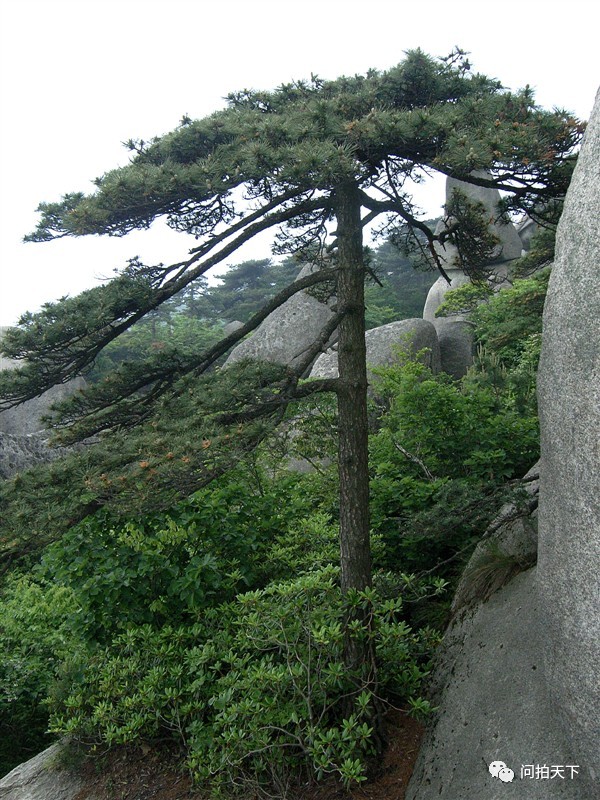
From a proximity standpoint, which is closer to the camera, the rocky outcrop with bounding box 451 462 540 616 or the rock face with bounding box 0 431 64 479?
the rocky outcrop with bounding box 451 462 540 616

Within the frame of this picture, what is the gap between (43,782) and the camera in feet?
18.6

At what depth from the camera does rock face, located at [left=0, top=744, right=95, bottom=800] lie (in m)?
5.50

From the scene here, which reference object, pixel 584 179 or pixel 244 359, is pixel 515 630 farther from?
pixel 584 179

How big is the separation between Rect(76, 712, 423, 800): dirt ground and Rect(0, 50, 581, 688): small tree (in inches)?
28.4

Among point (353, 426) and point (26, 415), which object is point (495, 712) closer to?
point (353, 426)

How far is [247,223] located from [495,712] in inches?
136

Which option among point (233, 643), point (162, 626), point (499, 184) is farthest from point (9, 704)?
point (499, 184)

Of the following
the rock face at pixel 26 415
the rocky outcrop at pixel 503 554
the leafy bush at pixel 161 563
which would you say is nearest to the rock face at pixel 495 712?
the rocky outcrop at pixel 503 554

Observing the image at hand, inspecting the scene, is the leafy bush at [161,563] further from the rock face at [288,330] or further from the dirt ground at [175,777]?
the rock face at [288,330]

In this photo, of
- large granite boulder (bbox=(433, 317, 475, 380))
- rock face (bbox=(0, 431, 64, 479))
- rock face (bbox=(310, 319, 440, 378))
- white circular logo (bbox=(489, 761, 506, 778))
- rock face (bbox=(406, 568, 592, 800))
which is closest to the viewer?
rock face (bbox=(406, 568, 592, 800))

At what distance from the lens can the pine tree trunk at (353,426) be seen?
4.96 metres

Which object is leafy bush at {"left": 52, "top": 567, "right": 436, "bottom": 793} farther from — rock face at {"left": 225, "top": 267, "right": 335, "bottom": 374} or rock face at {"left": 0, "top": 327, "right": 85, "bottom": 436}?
rock face at {"left": 0, "top": 327, "right": 85, "bottom": 436}

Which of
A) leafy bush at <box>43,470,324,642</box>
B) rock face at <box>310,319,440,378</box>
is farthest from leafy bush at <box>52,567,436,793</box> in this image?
rock face at <box>310,319,440,378</box>

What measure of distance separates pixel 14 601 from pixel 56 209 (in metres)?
5.58
